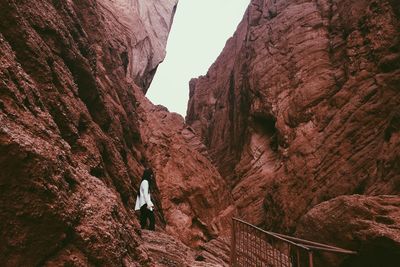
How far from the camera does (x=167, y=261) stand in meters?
10.3

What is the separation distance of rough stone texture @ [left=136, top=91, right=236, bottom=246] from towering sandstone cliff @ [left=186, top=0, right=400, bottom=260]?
120 inches

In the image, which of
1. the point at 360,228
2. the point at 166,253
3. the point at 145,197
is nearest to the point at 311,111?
the point at 360,228

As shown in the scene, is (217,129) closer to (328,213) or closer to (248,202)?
(248,202)

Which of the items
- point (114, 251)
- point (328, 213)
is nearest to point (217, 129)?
point (328, 213)

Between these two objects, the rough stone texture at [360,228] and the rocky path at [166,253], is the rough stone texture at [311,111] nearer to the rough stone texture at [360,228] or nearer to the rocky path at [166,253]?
the rough stone texture at [360,228]

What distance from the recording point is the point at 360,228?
10.4 metres

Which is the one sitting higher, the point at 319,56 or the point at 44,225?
the point at 319,56

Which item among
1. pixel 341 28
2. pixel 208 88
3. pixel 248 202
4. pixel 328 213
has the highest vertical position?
pixel 208 88

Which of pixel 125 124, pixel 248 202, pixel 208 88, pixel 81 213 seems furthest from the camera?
pixel 208 88

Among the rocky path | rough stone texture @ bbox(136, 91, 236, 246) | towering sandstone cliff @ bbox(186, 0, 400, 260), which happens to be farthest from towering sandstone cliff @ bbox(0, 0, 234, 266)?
towering sandstone cliff @ bbox(186, 0, 400, 260)

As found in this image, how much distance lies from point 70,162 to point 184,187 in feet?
56.9

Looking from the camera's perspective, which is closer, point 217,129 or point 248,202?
point 248,202

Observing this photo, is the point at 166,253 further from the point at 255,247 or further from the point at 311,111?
the point at 311,111

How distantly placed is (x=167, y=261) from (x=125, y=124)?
9.60m
